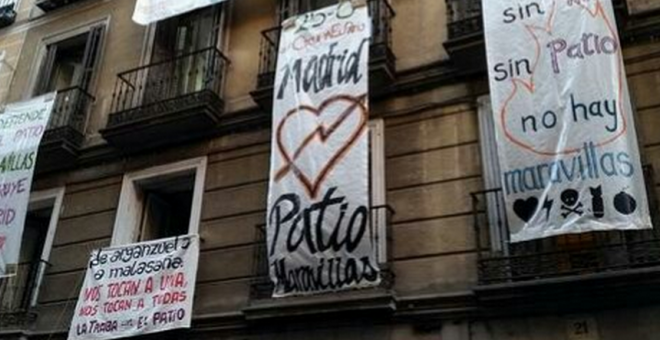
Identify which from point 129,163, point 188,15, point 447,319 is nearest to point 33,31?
point 188,15

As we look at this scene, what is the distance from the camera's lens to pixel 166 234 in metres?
11.4

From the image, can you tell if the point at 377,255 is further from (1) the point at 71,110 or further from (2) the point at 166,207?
(1) the point at 71,110

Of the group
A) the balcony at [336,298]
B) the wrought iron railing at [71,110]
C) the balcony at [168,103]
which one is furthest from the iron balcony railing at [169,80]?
the balcony at [336,298]

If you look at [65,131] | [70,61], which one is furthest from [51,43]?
[65,131]

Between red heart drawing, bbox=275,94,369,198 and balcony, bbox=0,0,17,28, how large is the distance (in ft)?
28.6

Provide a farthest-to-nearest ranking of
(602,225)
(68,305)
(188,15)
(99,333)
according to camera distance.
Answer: (188,15) < (68,305) < (99,333) < (602,225)

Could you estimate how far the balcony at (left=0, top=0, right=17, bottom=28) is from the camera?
15.0 meters

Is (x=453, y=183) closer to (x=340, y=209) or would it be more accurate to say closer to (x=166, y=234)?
(x=340, y=209)

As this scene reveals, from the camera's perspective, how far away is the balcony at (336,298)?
8133 mm

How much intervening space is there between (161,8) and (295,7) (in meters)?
2.42

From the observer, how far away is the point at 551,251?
7676 mm

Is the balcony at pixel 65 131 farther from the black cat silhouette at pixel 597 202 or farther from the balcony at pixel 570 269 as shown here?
the black cat silhouette at pixel 597 202

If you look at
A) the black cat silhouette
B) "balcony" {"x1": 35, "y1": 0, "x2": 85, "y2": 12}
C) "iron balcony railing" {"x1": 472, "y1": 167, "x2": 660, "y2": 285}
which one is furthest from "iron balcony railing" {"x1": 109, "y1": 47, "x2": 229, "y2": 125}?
the black cat silhouette

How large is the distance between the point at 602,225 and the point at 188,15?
8554mm
